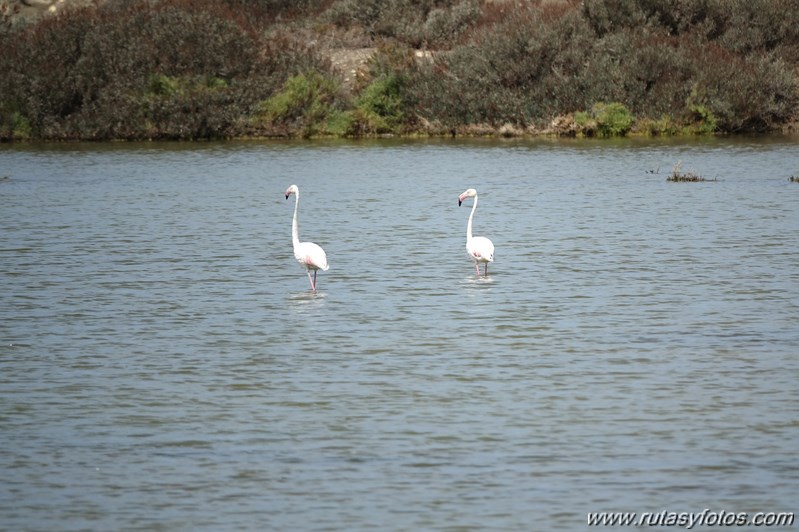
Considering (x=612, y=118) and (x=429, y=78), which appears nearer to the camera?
(x=612, y=118)

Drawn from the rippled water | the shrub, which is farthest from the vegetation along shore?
the rippled water

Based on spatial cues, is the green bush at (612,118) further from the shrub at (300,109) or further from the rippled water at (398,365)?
the rippled water at (398,365)

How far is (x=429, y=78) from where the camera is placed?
150ft

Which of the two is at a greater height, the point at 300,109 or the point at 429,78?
the point at 429,78

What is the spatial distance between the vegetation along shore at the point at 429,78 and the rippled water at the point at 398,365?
57.7ft

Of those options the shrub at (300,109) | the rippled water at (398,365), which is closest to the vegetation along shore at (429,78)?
the shrub at (300,109)

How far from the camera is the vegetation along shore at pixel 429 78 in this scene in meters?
43.7

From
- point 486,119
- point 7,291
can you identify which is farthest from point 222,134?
point 7,291

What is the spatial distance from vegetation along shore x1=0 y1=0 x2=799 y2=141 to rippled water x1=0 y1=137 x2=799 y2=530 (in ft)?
57.7

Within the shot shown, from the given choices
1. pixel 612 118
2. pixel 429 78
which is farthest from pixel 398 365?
pixel 429 78

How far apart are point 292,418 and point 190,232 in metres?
13.0

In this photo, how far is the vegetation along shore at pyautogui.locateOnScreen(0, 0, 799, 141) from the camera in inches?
1721

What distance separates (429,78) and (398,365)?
3374cm

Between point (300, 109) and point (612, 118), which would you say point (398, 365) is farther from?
point (300, 109)
